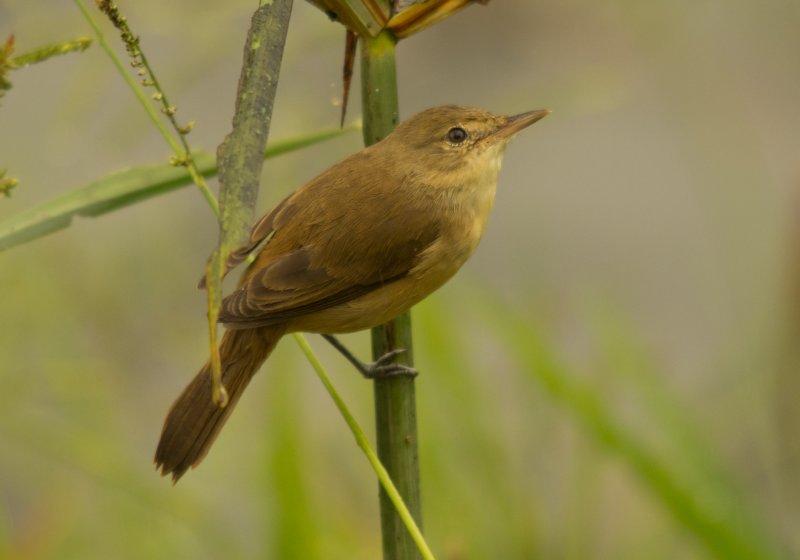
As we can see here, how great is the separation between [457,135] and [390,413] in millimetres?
1202

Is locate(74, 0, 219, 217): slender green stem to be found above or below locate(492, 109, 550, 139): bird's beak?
below

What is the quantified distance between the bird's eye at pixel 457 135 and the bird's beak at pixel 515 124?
76mm

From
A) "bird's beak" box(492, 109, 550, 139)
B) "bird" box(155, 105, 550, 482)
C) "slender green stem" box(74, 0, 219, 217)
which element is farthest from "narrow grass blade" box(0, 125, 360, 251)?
"bird's beak" box(492, 109, 550, 139)

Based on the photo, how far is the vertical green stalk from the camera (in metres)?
1.77

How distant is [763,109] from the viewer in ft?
22.3

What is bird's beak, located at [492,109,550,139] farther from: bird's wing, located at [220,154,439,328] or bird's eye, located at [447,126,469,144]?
bird's wing, located at [220,154,439,328]

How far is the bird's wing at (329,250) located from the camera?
97.3 inches

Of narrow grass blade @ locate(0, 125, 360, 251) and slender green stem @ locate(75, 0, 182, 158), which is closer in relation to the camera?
slender green stem @ locate(75, 0, 182, 158)

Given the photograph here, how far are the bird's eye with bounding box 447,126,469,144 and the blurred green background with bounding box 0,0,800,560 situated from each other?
16 centimetres

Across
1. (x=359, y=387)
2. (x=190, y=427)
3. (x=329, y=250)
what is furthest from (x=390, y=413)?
(x=359, y=387)

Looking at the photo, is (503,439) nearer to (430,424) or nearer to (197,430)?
(430,424)

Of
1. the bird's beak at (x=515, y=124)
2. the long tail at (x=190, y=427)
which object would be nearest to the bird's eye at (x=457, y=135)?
the bird's beak at (x=515, y=124)

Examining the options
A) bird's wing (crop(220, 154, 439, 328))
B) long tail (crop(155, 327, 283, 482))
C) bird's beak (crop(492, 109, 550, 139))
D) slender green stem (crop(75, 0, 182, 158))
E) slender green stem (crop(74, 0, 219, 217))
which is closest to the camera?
slender green stem (crop(74, 0, 219, 217))

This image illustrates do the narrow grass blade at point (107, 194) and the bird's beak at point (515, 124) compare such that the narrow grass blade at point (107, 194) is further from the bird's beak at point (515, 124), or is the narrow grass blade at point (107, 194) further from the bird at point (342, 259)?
the bird's beak at point (515, 124)
